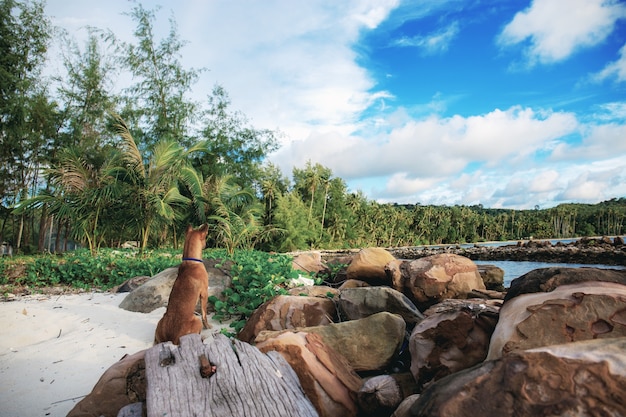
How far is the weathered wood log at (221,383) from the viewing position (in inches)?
68.9

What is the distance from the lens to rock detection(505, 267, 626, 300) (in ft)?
7.02

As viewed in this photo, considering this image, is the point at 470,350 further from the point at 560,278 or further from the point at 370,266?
the point at 370,266

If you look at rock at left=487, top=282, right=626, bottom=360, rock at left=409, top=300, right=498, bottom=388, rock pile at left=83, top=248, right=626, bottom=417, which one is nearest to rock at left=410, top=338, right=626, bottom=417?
rock pile at left=83, top=248, right=626, bottom=417

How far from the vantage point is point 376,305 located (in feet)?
12.3

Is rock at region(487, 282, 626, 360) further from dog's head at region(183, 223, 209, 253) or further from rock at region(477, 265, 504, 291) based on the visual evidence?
rock at region(477, 265, 504, 291)

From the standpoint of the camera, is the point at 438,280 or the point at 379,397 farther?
the point at 438,280

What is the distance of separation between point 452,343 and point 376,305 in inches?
55.6

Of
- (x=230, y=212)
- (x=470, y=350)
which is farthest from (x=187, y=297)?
(x=230, y=212)

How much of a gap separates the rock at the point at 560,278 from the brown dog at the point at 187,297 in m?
2.63

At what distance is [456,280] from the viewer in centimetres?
450

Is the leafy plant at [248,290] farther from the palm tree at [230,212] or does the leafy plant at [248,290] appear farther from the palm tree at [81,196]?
the palm tree at [81,196]

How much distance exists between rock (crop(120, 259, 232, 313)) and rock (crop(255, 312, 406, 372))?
2.60 m

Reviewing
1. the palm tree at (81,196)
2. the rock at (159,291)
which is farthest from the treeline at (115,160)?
the rock at (159,291)

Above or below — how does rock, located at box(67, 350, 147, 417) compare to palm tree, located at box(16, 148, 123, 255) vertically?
below
